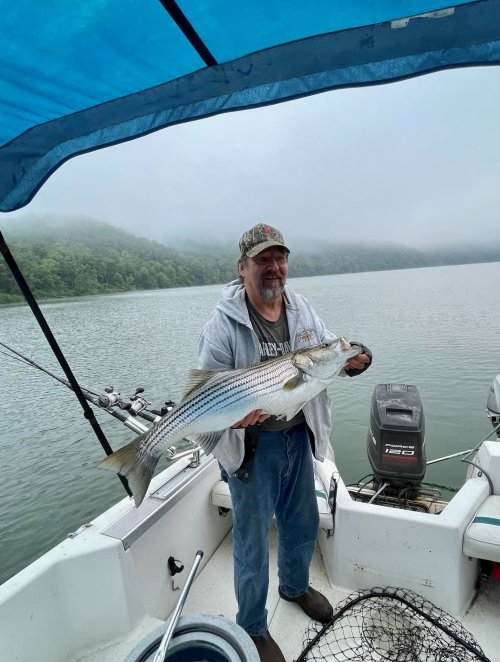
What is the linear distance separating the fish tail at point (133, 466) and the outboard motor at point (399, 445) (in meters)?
2.38

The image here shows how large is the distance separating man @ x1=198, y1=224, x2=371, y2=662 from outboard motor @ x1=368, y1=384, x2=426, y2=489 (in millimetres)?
1284

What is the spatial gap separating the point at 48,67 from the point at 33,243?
50.8 m

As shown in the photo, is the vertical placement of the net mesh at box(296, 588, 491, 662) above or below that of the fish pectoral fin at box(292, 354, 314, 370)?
below

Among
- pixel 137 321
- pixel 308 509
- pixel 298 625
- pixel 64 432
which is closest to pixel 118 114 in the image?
pixel 308 509

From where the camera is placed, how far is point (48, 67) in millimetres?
1710

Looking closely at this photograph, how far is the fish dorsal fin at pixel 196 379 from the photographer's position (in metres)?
2.30

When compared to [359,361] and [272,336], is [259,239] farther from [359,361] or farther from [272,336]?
[359,361]

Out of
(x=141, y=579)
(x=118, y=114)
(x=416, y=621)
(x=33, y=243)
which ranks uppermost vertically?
(x=33, y=243)

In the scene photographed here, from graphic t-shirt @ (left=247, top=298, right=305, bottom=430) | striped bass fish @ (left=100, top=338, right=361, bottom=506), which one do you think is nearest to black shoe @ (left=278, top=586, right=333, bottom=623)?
graphic t-shirt @ (left=247, top=298, right=305, bottom=430)

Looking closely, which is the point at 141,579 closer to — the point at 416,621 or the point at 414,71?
the point at 416,621

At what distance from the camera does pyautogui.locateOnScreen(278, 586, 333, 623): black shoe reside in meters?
2.78

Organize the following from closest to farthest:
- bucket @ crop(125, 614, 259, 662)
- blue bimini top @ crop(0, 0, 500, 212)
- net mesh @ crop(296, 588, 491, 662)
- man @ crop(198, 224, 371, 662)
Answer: blue bimini top @ crop(0, 0, 500, 212) → bucket @ crop(125, 614, 259, 662) → man @ crop(198, 224, 371, 662) → net mesh @ crop(296, 588, 491, 662)

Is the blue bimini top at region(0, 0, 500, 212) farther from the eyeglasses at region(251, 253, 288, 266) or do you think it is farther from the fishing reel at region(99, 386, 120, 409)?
the fishing reel at region(99, 386, 120, 409)

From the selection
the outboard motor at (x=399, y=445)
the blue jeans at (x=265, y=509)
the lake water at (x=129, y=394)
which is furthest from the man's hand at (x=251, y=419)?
the lake water at (x=129, y=394)
